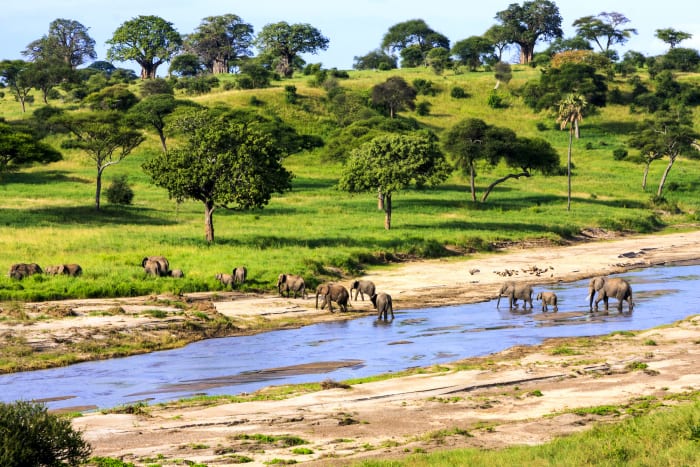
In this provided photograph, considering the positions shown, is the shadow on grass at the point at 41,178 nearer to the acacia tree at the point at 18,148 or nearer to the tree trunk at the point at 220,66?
the acacia tree at the point at 18,148

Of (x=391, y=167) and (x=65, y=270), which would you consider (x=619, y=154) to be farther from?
(x=65, y=270)

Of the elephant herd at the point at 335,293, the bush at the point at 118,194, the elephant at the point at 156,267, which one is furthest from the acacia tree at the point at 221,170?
the bush at the point at 118,194

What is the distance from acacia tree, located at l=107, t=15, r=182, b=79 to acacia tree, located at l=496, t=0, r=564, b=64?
65968 mm

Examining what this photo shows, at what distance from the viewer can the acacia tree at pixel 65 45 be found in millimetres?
182500

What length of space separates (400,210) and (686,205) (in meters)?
31.5

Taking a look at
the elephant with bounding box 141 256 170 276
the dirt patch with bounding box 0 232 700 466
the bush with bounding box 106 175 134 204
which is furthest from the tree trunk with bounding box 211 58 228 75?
the dirt patch with bounding box 0 232 700 466

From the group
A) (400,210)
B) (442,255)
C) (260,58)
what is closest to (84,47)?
(260,58)

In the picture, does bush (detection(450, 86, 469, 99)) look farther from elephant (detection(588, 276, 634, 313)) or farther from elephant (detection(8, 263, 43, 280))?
elephant (detection(8, 263, 43, 280))

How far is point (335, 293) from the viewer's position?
35.8 m

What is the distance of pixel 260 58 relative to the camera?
167 metres

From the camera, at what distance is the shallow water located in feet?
75.0

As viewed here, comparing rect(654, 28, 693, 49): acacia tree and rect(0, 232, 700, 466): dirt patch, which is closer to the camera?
rect(0, 232, 700, 466): dirt patch

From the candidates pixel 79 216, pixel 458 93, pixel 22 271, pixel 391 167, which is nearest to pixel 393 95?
pixel 458 93

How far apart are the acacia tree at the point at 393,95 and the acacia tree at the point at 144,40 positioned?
181 feet
